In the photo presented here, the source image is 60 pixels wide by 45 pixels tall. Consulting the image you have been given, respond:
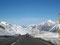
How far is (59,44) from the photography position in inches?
737
